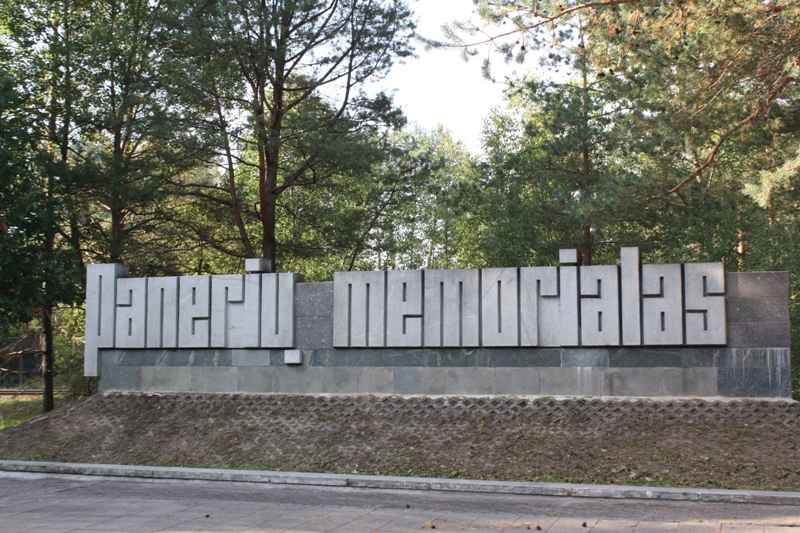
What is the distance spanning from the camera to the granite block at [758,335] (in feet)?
36.8

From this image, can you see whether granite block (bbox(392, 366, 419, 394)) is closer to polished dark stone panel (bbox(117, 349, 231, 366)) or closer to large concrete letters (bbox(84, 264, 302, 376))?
large concrete letters (bbox(84, 264, 302, 376))

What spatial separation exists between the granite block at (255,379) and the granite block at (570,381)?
15.4 ft

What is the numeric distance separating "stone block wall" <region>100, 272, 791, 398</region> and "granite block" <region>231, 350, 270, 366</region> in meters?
0.02

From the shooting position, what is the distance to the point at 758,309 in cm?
1137

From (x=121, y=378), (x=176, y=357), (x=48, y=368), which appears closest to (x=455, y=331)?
(x=176, y=357)

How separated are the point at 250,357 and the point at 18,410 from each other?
37.3 feet

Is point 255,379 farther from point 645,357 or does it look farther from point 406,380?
point 645,357

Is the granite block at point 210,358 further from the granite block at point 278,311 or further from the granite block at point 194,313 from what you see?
the granite block at point 278,311

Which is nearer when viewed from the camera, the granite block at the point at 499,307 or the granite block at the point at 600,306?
the granite block at the point at 600,306

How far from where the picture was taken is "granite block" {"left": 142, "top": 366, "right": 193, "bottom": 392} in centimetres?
1388

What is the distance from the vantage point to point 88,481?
35.9ft

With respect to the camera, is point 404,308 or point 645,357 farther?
point 404,308

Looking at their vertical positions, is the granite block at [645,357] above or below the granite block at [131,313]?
below

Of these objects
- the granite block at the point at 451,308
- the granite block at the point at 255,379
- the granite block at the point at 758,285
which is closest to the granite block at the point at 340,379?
the granite block at the point at 255,379
